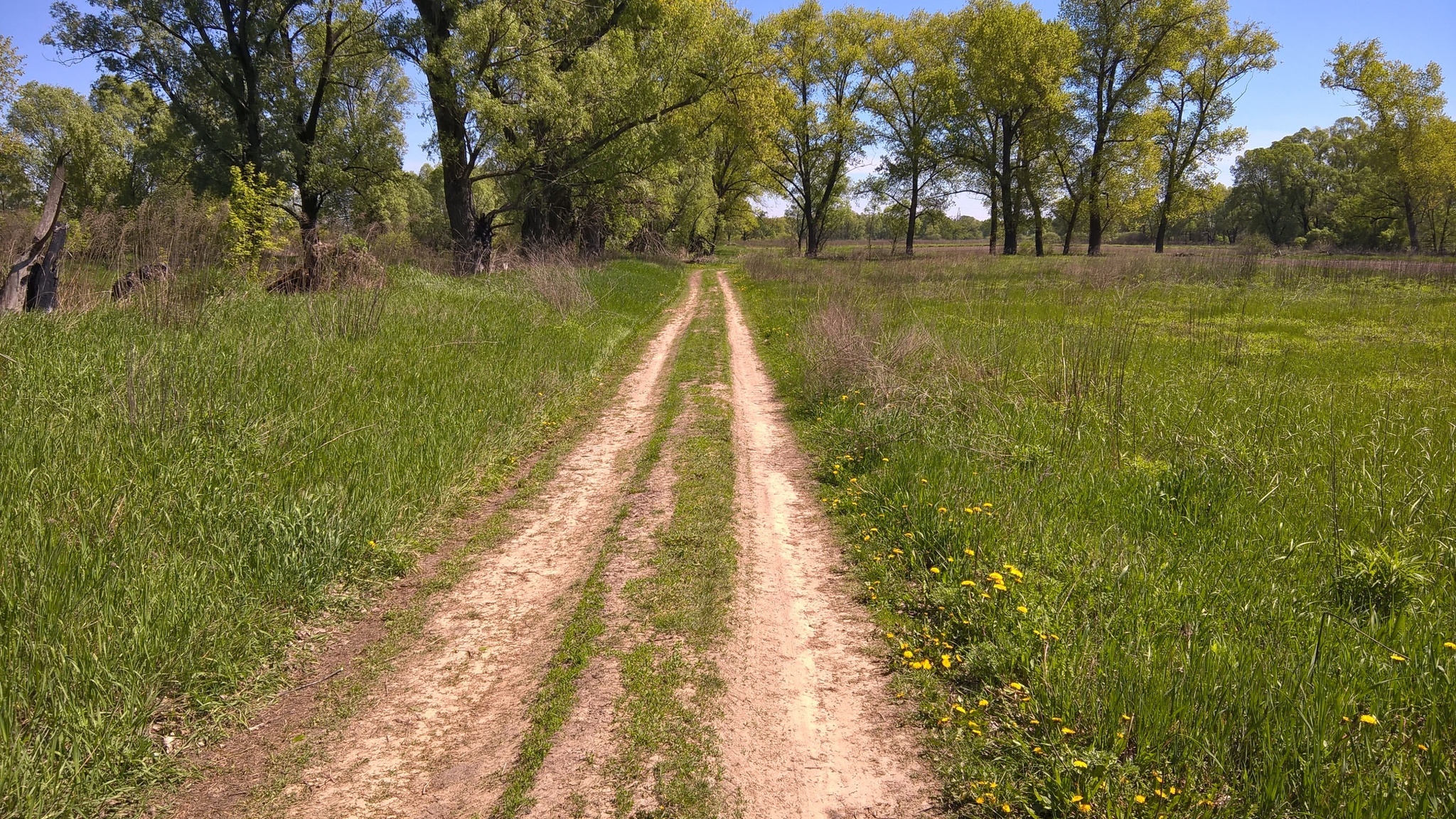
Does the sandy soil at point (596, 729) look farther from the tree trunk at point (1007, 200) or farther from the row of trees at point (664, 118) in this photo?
the tree trunk at point (1007, 200)

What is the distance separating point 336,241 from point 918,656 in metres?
12.5

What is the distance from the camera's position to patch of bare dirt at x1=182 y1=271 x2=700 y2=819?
272 centimetres

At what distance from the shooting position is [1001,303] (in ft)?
56.2

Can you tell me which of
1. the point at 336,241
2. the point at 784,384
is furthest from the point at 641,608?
the point at 336,241

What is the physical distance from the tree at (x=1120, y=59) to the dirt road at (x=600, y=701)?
4281cm

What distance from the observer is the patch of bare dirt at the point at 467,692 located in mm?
2717

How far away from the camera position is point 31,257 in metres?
7.26

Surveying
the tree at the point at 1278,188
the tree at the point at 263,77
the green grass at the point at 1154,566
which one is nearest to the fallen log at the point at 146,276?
the green grass at the point at 1154,566

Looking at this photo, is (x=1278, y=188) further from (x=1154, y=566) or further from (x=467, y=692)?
(x=467, y=692)

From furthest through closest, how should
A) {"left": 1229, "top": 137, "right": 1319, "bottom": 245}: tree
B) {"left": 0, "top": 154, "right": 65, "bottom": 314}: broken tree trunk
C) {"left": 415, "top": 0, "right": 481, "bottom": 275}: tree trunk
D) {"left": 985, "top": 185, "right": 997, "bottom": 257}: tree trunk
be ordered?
{"left": 1229, "top": 137, "right": 1319, "bottom": 245}: tree
{"left": 985, "top": 185, "right": 997, "bottom": 257}: tree trunk
{"left": 415, "top": 0, "right": 481, "bottom": 275}: tree trunk
{"left": 0, "top": 154, "right": 65, "bottom": 314}: broken tree trunk

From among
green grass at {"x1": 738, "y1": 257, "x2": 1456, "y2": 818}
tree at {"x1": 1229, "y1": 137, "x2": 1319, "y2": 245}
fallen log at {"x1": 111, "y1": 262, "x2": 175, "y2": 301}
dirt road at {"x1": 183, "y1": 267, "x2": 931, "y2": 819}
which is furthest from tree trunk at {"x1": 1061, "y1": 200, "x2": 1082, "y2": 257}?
fallen log at {"x1": 111, "y1": 262, "x2": 175, "y2": 301}

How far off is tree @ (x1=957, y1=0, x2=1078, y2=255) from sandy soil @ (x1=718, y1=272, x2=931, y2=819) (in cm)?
4113

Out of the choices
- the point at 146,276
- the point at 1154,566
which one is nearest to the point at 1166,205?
the point at 1154,566

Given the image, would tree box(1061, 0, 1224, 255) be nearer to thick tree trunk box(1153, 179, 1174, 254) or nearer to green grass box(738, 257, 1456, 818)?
thick tree trunk box(1153, 179, 1174, 254)
